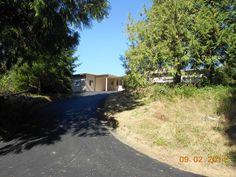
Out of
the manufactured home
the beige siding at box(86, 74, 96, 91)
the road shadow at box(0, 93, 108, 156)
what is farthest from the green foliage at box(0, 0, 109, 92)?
the beige siding at box(86, 74, 96, 91)

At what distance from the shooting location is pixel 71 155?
1011 centimetres

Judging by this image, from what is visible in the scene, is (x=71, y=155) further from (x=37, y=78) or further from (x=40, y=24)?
(x=37, y=78)

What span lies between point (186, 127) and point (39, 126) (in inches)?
268

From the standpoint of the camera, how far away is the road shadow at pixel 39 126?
39.1 feet

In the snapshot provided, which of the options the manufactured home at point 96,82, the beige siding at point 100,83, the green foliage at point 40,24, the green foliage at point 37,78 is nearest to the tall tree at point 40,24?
the green foliage at point 40,24

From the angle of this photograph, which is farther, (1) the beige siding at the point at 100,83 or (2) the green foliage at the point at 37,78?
(1) the beige siding at the point at 100,83

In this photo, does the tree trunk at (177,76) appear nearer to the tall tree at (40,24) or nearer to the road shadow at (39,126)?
the road shadow at (39,126)

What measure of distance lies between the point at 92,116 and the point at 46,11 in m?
6.80

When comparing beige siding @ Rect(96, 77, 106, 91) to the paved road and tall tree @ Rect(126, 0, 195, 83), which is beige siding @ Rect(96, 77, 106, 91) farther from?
the paved road

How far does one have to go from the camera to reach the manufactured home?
43.7 m

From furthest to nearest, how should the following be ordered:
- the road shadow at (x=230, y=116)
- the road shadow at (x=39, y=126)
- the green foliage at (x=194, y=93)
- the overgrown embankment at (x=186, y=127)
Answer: the green foliage at (x=194, y=93) → the road shadow at (x=39, y=126) → the road shadow at (x=230, y=116) → the overgrown embankment at (x=186, y=127)

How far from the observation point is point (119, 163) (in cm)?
931

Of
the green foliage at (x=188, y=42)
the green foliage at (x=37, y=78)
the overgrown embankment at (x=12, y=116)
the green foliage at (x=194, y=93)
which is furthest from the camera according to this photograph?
the green foliage at (x=37, y=78)

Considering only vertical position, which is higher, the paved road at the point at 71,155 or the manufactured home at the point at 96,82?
the manufactured home at the point at 96,82
